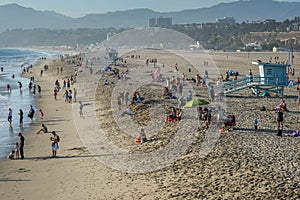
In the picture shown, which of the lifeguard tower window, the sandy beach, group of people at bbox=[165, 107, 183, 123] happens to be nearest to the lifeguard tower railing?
the lifeguard tower window

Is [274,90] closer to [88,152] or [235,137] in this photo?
[235,137]

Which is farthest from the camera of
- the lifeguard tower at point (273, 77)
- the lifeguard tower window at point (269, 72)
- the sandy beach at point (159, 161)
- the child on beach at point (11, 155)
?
the lifeguard tower window at point (269, 72)

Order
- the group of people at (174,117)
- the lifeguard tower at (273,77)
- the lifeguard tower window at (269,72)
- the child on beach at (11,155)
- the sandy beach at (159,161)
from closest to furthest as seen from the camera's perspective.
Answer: the sandy beach at (159,161)
the child on beach at (11,155)
the group of people at (174,117)
the lifeguard tower at (273,77)
the lifeguard tower window at (269,72)

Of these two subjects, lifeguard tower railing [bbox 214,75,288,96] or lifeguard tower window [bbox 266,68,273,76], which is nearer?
lifeguard tower railing [bbox 214,75,288,96]

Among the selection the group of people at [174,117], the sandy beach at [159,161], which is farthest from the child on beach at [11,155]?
the group of people at [174,117]

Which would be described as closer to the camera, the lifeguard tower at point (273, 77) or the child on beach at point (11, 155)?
the child on beach at point (11, 155)

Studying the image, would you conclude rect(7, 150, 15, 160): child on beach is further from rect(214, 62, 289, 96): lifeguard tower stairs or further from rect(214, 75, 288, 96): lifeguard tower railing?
rect(214, 75, 288, 96): lifeguard tower railing

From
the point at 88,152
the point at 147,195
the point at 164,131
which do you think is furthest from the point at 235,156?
the point at 88,152

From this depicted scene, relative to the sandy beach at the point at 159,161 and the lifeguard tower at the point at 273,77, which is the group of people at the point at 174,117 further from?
the lifeguard tower at the point at 273,77

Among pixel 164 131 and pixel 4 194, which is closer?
pixel 4 194

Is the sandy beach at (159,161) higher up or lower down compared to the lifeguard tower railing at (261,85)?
lower down

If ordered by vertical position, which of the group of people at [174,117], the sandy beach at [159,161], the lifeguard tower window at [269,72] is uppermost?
the lifeguard tower window at [269,72]
